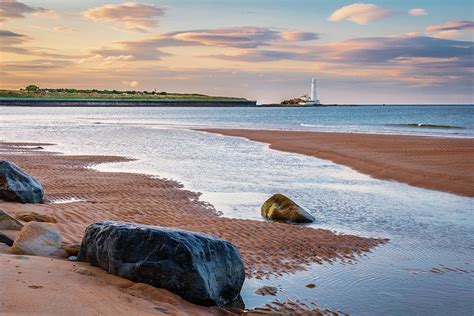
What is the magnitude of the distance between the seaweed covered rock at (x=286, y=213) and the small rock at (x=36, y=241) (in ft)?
17.5

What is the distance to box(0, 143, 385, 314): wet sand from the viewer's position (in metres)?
5.66

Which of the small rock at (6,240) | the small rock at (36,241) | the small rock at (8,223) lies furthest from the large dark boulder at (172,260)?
the small rock at (8,223)

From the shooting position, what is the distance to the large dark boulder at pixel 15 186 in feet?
36.3

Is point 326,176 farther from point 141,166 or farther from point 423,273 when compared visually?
point 423,273

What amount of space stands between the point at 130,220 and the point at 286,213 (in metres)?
3.24

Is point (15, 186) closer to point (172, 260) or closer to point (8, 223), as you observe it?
point (8, 223)

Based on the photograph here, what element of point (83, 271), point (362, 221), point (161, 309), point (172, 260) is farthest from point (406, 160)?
point (161, 309)

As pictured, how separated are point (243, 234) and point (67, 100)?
194576 mm

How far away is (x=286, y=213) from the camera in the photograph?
11836 mm

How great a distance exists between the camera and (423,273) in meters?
8.54

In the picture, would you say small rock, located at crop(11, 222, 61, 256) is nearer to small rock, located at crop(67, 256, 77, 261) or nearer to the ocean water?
small rock, located at crop(67, 256, 77, 261)

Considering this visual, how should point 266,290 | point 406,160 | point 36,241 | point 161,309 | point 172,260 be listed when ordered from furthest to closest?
point 406,160 < point 266,290 < point 36,241 < point 172,260 < point 161,309

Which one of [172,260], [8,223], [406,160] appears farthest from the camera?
[406,160]

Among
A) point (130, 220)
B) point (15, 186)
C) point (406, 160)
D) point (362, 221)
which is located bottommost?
point (362, 221)
